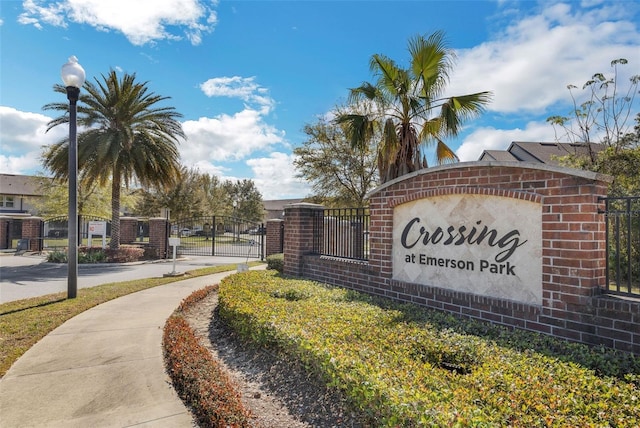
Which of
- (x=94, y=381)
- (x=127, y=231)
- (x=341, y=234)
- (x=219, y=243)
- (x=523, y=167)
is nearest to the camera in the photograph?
(x=94, y=381)

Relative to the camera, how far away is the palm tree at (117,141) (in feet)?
50.3

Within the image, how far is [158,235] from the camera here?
1750 centimetres

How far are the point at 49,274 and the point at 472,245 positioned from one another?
1318 centimetres

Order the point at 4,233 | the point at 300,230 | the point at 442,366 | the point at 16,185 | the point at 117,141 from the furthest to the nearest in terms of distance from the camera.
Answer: the point at 16,185, the point at 4,233, the point at 117,141, the point at 300,230, the point at 442,366

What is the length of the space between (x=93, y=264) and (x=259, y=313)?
12720 mm

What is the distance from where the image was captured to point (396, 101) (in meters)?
8.52

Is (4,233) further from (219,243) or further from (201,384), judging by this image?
(201,384)

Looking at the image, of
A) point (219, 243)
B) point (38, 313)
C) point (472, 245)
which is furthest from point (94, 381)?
point (219, 243)

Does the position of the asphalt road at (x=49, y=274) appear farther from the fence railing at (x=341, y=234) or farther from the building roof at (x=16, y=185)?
the building roof at (x=16, y=185)

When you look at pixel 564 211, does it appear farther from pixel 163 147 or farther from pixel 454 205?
pixel 163 147

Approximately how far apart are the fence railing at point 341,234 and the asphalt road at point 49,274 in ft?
21.1

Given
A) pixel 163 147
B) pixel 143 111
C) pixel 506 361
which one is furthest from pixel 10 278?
pixel 506 361

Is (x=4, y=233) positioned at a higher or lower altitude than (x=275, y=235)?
lower

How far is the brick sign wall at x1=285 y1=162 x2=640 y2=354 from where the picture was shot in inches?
154
